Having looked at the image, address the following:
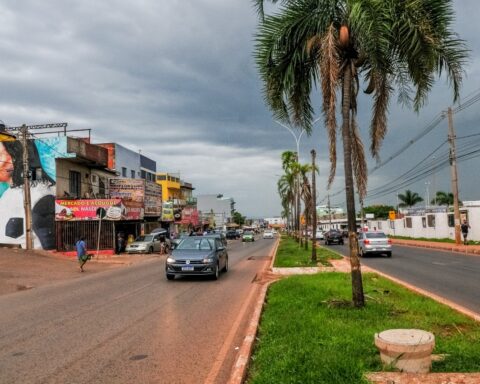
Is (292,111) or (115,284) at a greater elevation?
(292,111)

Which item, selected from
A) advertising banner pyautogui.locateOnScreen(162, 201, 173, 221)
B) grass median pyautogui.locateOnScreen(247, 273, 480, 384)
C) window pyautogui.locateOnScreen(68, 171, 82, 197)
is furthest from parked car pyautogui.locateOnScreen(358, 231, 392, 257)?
advertising banner pyautogui.locateOnScreen(162, 201, 173, 221)

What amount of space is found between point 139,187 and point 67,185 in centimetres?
767

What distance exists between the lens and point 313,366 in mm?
5410

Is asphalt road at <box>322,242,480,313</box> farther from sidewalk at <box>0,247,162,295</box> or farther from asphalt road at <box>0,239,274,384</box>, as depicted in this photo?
sidewalk at <box>0,247,162,295</box>

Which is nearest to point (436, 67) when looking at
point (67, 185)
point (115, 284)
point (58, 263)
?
point (115, 284)

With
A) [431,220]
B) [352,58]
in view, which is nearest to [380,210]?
[431,220]

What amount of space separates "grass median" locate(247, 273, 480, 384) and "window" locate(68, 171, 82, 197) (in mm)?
28722

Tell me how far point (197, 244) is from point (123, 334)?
32.1 feet

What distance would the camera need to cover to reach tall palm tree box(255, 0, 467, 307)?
8.90 metres

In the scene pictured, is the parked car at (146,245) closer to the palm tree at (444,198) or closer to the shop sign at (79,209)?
the shop sign at (79,209)

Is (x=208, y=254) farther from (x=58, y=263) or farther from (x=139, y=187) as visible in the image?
(x=139, y=187)

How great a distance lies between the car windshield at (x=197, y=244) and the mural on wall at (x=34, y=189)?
64.4ft

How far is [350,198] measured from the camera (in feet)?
31.3

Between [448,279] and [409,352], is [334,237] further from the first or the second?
[409,352]
